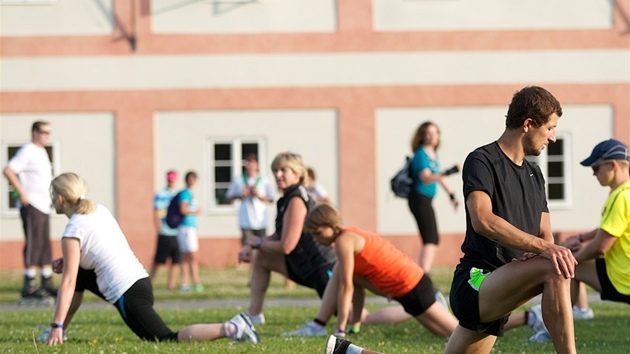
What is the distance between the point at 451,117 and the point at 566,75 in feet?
7.80

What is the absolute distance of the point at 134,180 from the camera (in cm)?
2291

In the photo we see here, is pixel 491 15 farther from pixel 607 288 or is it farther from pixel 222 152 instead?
pixel 607 288

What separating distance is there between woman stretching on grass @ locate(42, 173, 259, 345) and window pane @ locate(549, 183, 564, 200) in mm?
15131

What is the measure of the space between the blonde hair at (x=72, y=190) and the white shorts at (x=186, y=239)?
29.4 feet

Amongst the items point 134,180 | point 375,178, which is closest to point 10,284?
point 134,180

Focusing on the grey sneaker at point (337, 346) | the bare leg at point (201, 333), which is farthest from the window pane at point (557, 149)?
the grey sneaker at point (337, 346)

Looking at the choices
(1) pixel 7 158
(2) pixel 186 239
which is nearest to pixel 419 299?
(2) pixel 186 239

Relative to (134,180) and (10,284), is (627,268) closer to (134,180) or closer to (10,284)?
(10,284)

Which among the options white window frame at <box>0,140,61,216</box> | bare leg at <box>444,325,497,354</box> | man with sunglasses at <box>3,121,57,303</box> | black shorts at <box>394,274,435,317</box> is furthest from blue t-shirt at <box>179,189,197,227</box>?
bare leg at <box>444,325,497,354</box>

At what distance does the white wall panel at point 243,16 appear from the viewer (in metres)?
22.8

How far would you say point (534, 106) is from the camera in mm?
6059

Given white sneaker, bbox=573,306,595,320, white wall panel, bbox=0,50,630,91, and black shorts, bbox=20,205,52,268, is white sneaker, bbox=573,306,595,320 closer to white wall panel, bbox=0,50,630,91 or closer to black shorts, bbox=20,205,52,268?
black shorts, bbox=20,205,52,268

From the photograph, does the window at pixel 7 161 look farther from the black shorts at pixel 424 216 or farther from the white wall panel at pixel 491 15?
the black shorts at pixel 424 216

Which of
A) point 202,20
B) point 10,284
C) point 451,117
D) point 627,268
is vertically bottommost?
point 10,284
